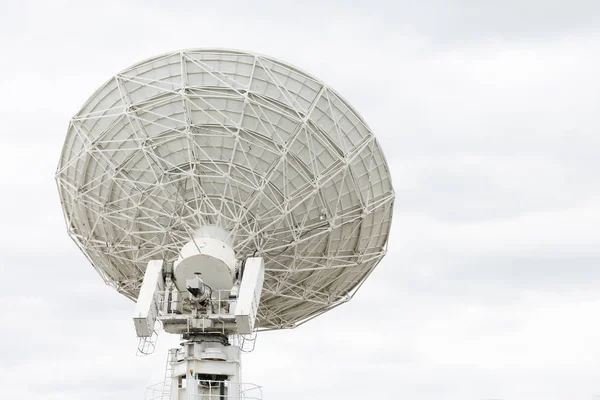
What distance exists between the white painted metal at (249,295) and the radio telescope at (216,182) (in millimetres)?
38

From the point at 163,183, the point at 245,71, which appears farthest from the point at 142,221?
the point at 245,71

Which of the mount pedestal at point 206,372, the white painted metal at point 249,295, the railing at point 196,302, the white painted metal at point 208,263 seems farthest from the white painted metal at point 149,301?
the white painted metal at point 249,295

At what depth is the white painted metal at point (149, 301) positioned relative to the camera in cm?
2462

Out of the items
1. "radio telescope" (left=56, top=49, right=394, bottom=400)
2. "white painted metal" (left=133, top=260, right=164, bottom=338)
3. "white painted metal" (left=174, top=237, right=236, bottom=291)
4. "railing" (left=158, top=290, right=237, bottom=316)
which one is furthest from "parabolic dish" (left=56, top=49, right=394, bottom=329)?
"railing" (left=158, top=290, right=237, bottom=316)

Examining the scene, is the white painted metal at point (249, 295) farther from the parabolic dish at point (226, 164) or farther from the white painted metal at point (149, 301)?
the white painted metal at point (149, 301)

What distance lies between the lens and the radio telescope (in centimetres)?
2534

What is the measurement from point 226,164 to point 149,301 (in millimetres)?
4748

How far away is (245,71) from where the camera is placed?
2545cm

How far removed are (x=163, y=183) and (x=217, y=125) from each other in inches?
99.9

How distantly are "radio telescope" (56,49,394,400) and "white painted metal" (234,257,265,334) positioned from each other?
4 cm

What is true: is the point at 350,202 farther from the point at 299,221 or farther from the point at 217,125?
the point at 217,125

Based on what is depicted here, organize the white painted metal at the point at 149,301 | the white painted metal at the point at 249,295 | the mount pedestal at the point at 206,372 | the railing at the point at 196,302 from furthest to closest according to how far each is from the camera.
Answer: the railing at the point at 196,302
the mount pedestal at the point at 206,372
the white painted metal at the point at 149,301
the white painted metal at the point at 249,295

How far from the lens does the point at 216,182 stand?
86.7 ft

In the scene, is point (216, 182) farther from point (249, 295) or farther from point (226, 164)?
point (249, 295)
